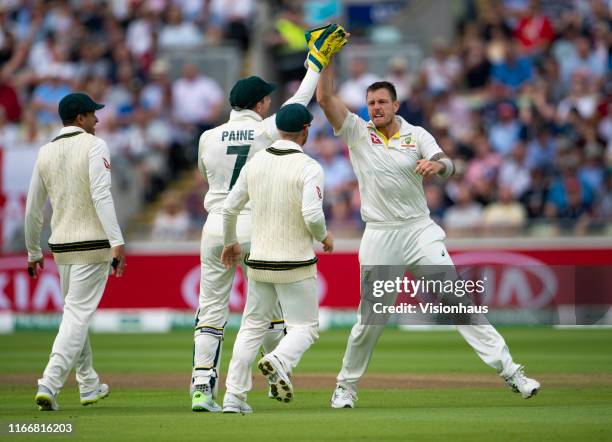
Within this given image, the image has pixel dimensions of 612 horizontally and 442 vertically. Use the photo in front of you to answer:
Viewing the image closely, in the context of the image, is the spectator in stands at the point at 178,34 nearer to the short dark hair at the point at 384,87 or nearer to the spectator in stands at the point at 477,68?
the spectator in stands at the point at 477,68

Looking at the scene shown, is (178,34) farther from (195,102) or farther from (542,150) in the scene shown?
(542,150)

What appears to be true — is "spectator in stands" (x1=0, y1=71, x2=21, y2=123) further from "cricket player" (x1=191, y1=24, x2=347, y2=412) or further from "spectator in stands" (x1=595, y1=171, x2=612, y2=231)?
"cricket player" (x1=191, y1=24, x2=347, y2=412)

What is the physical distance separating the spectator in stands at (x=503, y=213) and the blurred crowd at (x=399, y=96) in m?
0.02

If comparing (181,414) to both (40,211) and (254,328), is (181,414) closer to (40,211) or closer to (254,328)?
(254,328)

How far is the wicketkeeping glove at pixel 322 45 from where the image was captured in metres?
9.53

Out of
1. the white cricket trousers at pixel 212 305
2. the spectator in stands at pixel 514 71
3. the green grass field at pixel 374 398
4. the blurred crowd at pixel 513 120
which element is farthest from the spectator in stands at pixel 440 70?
the white cricket trousers at pixel 212 305

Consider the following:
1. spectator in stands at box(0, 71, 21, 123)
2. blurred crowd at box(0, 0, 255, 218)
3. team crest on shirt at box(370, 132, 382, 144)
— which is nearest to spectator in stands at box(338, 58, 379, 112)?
blurred crowd at box(0, 0, 255, 218)

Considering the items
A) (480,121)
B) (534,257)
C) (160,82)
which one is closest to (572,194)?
(534,257)

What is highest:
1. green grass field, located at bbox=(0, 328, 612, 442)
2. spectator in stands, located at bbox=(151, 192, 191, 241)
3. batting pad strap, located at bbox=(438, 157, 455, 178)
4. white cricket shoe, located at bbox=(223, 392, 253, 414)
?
batting pad strap, located at bbox=(438, 157, 455, 178)

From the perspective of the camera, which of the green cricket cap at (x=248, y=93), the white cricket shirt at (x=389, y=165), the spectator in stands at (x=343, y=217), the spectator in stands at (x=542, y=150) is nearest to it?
the white cricket shirt at (x=389, y=165)

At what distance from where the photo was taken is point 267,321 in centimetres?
913

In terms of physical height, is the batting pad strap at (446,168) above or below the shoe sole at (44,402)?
above

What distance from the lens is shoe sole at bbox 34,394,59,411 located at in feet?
30.7

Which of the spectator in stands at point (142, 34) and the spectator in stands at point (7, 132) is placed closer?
the spectator in stands at point (7, 132)
